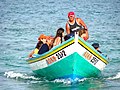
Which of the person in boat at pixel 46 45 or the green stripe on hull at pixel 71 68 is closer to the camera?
the green stripe on hull at pixel 71 68

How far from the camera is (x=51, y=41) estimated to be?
58.1ft

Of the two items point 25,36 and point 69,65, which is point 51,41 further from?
point 25,36

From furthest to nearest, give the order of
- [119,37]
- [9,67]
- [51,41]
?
[119,37] < [9,67] < [51,41]

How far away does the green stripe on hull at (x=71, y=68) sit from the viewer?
16484mm

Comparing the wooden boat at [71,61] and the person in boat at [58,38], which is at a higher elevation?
the person in boat at [58,38]

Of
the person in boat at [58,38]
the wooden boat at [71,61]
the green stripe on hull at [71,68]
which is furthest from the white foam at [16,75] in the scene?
the person in boat at [58,38]

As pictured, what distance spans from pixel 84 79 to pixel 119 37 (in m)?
12.8

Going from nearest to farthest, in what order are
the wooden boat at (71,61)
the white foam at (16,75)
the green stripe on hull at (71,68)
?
the wooden boat at (71,61), the green stripe on hull at (71,68), the white foam at (16,75)

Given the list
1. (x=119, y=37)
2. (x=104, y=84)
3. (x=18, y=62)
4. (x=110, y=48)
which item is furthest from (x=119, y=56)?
(x=119, y=37)

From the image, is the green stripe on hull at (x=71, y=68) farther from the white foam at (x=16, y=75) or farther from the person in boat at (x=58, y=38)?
the white foam at (x=16, y=75)

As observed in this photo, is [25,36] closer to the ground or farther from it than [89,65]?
farther from it

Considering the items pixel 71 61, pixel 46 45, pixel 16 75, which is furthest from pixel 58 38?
pixel 16 75

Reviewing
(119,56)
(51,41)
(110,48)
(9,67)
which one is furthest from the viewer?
(110,48)

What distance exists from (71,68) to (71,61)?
0.83 feet
